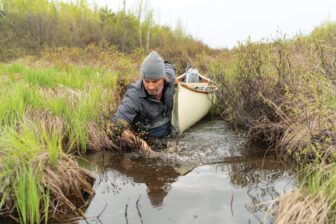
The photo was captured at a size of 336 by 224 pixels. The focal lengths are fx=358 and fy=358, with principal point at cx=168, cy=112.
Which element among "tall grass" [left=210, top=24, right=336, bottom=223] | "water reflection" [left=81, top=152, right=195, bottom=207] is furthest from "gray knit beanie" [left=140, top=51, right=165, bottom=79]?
"tall grass" [left=210, top=24, right=336, bottom=223]

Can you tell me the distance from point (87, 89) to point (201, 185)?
3.39 m

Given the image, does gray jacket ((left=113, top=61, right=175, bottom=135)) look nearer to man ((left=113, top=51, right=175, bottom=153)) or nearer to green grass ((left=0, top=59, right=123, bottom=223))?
man ((left=113, top=51, right=175, bottom=153))

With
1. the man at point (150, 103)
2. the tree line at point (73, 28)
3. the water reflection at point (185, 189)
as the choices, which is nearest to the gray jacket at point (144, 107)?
the man at point (150, 103)

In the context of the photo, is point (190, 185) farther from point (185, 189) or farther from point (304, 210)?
point (304, 210)

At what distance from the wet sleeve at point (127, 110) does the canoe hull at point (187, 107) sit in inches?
32.1

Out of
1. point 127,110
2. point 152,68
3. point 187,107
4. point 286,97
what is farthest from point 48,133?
point 286,97

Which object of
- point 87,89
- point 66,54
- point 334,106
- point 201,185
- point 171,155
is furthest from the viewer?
point 66,54

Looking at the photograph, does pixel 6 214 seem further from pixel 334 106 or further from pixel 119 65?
pixel 119 65

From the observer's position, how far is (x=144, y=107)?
582 centimetres

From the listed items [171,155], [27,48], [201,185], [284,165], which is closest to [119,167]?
[171,155]

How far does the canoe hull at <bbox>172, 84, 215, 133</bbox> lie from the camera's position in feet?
20.3

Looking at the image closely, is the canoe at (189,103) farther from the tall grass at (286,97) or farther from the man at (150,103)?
the tall grass at (286,97)

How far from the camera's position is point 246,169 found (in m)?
4.70

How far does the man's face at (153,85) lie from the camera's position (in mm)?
5625
